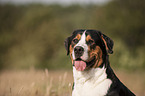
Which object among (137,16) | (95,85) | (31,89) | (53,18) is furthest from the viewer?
(53,18)

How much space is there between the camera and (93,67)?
4.31m

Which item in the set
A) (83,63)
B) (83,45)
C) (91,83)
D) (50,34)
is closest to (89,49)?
(83,45)

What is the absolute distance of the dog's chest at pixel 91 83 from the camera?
13.6 feet

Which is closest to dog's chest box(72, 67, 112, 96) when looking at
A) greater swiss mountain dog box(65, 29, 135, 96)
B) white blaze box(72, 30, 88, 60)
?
greater swiss mountain dog box(65, 29, 135, 96)

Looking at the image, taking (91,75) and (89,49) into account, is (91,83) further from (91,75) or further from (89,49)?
(89,49)

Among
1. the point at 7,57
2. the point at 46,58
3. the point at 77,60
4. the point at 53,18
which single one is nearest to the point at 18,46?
the point at 7,57

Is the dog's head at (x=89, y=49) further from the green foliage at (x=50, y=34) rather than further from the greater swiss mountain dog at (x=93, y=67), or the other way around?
the green foliage at (x=50, y=34)

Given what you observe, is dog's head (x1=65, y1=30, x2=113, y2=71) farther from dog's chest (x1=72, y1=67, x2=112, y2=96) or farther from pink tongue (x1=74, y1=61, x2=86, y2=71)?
dog's chest (x1=72, y1=67, x2=112, y2=96)

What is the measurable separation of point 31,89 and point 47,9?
25.7m

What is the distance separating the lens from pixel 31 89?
19.3ft

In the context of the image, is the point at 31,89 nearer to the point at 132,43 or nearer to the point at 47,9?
the point at 132,43

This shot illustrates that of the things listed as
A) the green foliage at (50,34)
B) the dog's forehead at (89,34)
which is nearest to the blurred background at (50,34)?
the green foliage at (50,34)

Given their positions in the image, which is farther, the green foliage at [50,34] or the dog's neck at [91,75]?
the green foliage at [50,34]

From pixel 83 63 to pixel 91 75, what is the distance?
10.1 inches
